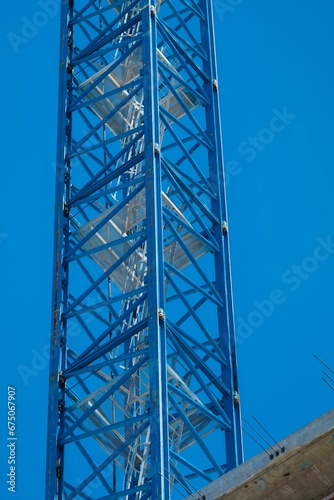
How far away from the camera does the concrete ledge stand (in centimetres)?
1994

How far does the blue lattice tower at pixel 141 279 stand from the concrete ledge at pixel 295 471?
19.5 ft

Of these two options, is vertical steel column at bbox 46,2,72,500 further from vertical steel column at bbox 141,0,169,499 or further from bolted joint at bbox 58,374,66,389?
vertical steel column at bbox 141,0,169,499

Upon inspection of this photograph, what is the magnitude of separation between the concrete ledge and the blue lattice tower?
5.94 meters

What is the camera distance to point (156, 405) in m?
27.3

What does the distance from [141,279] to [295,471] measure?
44.2ft

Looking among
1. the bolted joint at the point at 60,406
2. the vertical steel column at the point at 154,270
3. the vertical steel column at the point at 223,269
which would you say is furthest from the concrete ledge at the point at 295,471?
the bolted joint at the point at 60,406

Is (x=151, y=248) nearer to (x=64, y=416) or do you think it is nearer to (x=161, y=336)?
(x=161, y=336)

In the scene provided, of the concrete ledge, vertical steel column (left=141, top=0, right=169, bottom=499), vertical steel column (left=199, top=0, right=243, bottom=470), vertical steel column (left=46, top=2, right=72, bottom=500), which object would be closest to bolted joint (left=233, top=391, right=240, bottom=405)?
vertical steel column (left=199, top=0, right=243, bottom=470)

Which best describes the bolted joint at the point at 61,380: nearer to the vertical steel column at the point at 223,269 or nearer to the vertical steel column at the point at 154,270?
the vertical steel column at the point at 154,270

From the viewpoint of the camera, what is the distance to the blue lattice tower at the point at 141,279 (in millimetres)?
29016

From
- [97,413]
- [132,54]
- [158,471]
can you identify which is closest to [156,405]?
[158,471]

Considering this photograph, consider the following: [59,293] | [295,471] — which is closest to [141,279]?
[59,293]

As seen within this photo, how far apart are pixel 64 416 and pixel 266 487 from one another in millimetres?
11494

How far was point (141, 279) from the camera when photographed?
33156mm
